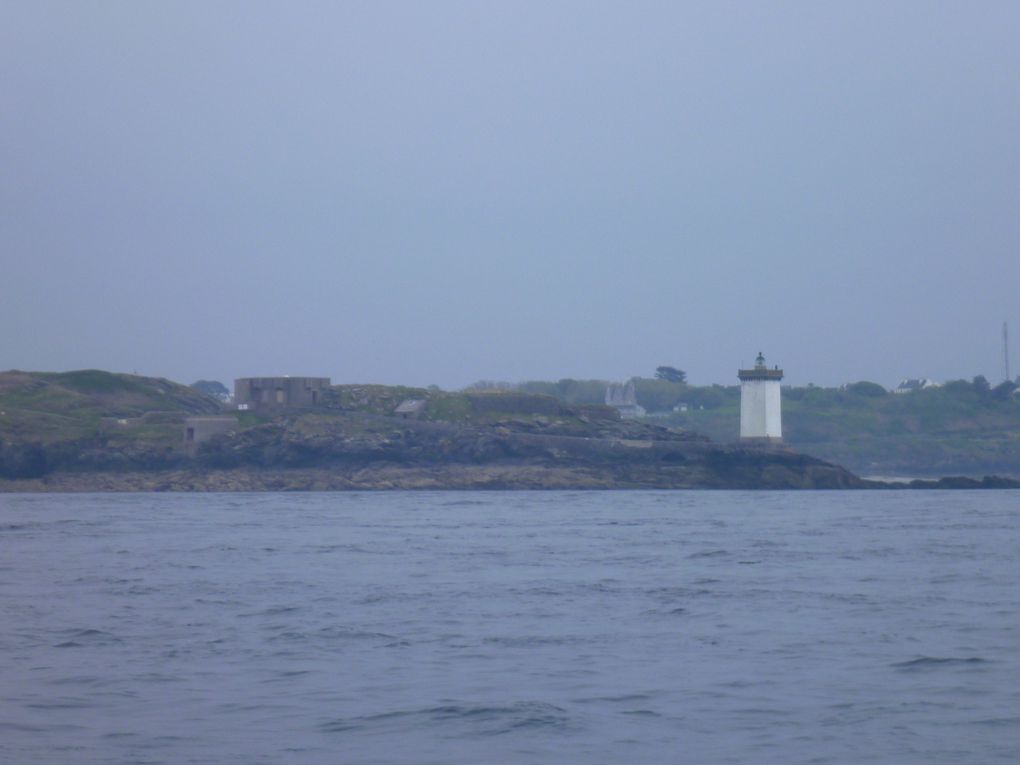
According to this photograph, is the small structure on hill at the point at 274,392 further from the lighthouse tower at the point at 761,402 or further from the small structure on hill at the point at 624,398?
the small structure on hill at the point at 624,398

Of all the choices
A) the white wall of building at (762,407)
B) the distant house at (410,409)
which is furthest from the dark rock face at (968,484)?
the distant house at (410,409)

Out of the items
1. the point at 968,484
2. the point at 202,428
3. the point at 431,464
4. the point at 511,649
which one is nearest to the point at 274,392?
the point at 202,428

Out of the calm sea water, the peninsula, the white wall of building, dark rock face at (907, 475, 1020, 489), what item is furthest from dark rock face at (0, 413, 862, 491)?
the calm sea water

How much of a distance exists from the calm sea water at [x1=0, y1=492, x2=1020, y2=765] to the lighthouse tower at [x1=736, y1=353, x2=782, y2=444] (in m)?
36.3

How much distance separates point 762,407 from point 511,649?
55.5m

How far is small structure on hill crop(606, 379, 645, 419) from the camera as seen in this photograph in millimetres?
123125

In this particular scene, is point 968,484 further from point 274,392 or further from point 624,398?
point 624,398

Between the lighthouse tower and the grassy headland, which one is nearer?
the lighthouse tower

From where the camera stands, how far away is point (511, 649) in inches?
648

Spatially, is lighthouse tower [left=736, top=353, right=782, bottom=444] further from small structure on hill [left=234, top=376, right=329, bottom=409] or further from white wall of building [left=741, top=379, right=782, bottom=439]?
small structure on hill [left=234, top=376, right=329, bottom=409]

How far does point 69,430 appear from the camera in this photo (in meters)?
70.6

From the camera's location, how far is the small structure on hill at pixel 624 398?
12312cm

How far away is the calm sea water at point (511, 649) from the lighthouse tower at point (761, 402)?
36254 mm

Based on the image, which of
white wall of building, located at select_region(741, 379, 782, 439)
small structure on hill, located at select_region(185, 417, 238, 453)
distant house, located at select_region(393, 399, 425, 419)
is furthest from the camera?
distant house, located at select_region(393, 399, 425, 419)
